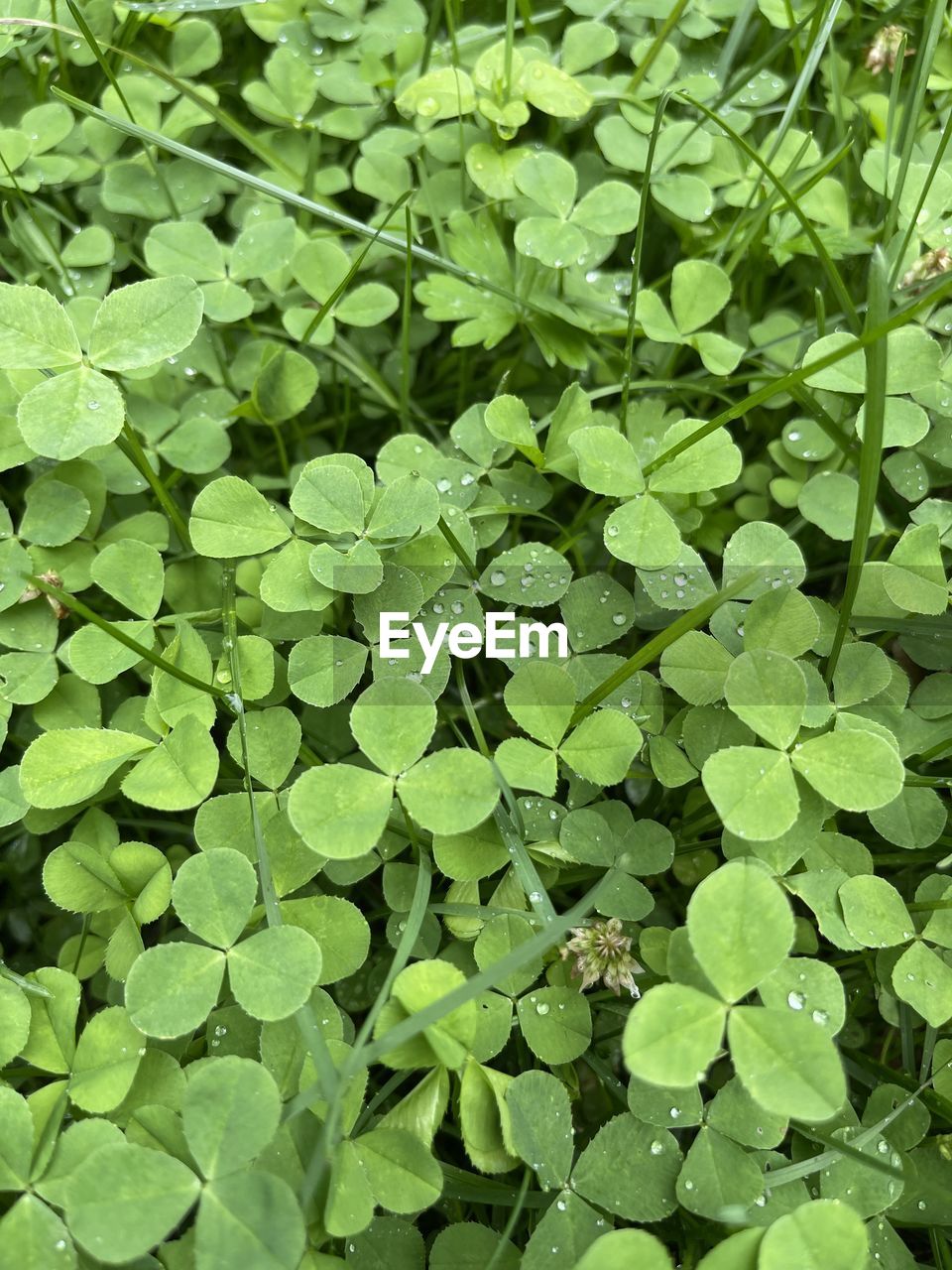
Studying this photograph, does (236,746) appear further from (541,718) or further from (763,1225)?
(763,1225)

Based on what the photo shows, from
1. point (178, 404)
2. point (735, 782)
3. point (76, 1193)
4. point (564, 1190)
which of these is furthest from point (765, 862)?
point (178, 404)

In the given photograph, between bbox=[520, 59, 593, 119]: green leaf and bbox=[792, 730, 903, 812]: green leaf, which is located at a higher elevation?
bbox=[520, 59, 593, 119]: green leaf

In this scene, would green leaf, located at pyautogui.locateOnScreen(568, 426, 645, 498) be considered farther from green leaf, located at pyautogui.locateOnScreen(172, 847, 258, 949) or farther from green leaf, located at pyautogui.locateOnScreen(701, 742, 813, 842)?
green leaf, located at pyautogui.locateOnScreen(172, 847, 258, 949)

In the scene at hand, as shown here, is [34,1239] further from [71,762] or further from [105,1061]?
[71,762]

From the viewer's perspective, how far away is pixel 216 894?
1361 mm

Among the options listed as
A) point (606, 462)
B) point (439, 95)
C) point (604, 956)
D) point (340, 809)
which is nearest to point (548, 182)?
point (439, 95)

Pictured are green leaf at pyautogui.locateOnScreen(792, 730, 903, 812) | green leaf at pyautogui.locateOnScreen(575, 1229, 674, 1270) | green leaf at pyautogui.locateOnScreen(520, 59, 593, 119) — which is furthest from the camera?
green leaf at pyautogui.locateOnScreen(520, 59, 593, 119)

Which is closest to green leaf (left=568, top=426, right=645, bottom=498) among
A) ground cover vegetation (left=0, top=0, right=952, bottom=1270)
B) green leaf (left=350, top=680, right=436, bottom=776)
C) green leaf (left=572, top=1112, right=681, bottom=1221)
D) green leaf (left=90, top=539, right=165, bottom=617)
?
ground cover vegetation (left=0, top=0, right=952, bottom=1270)

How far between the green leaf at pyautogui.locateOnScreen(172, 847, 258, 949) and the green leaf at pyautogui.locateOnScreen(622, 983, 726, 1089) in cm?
52

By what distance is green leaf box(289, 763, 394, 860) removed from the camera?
4.33 ft

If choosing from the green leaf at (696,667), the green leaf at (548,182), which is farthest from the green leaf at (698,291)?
the green leaf at (696,667)

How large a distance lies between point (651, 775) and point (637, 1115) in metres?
0.49

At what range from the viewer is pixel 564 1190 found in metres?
1.31

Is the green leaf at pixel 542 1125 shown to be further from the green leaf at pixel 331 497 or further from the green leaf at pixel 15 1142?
the green leaf at pixel 331 497
